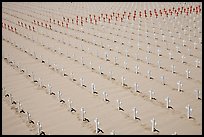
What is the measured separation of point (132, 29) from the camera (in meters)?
20.0

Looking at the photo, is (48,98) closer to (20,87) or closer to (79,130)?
(20,87)

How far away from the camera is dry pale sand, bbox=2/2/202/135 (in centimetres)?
858

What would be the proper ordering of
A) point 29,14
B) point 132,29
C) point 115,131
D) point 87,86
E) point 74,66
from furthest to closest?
point 29,14 < point 132,29 < point 74,66 < point 87,86 < point 115,131

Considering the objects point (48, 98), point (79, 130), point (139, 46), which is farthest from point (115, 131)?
point (139, 46)

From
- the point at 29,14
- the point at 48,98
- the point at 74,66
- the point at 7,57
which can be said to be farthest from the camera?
the point at 29,14

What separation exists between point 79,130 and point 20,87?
392 centimetres

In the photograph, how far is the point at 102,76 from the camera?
12.0m

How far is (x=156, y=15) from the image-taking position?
24172mm

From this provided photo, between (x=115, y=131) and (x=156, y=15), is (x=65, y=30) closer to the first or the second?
(x=156, y=15)

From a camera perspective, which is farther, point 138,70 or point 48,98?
point 138,70

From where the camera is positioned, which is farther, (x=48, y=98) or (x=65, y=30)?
(x=65, y=30)

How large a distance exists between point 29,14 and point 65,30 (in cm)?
822

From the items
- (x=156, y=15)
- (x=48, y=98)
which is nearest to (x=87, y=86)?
(x=48, y=98)

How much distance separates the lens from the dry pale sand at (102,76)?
338 inches
